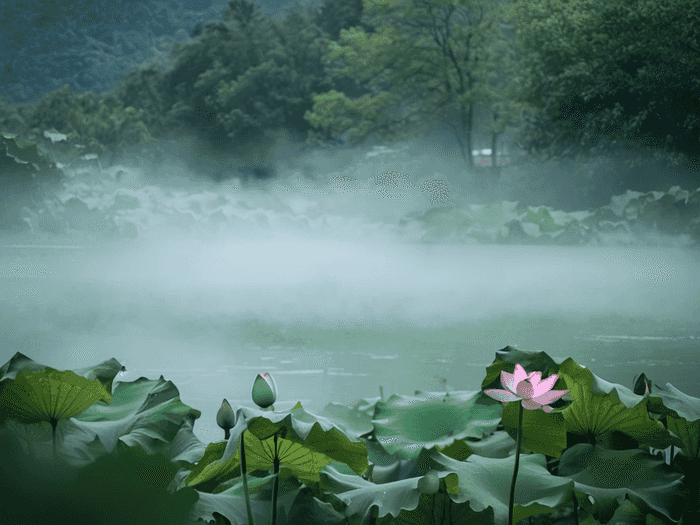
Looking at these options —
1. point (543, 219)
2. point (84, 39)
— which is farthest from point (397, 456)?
point (84, 39)

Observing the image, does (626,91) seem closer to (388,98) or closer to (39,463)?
(388,98)

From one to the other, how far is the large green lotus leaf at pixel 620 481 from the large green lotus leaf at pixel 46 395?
8.9 inches

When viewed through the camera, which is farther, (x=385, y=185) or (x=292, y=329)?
(x=385, y=185)

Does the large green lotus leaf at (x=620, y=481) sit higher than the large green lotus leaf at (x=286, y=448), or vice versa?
the large green lotus leaf at (x=286, y=448)

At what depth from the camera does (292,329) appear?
162 centimetres

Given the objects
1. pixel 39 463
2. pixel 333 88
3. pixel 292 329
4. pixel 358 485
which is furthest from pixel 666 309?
pixel 333 88

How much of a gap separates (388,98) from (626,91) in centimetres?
153

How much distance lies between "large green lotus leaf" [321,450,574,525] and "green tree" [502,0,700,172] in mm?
3151

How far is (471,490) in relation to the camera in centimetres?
26

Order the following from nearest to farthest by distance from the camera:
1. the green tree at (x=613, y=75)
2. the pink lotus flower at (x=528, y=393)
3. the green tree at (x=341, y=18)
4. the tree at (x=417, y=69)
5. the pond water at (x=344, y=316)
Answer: the pink lotus flower at (x=528, y=393) → the pond water at (x=344, y=316) → the green tree at (x=613, y=75) → the tree at (x=417, y=69) → the green tree at (x=341, y=18)

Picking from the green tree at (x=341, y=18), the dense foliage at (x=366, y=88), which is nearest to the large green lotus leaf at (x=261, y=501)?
the dense foliage at (x=366, y=88)

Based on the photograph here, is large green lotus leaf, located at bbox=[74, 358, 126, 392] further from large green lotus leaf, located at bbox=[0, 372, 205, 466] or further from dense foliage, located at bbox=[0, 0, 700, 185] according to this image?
dense foliage, located at bbox=[0, 0, 700, 185]

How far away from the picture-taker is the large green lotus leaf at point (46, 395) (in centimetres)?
27

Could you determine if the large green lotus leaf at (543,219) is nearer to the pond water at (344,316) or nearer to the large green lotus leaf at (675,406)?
the pond water at (344,316)
